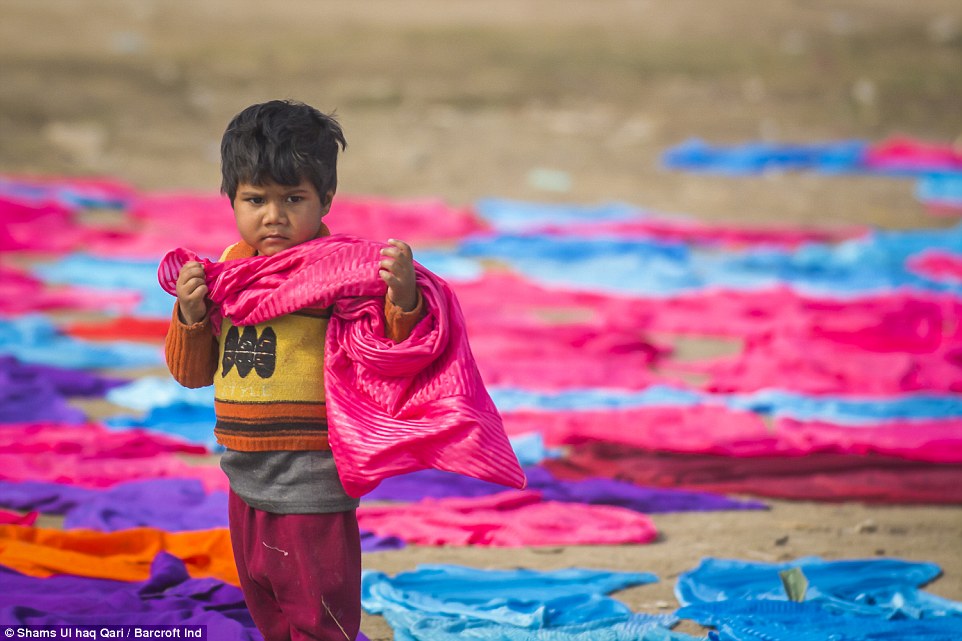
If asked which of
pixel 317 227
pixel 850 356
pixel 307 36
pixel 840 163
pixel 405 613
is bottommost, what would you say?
pixel 405 613

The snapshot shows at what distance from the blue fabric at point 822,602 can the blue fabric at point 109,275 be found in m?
4.52

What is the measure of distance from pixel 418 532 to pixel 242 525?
5.37ft

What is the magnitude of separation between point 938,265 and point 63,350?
5.88m

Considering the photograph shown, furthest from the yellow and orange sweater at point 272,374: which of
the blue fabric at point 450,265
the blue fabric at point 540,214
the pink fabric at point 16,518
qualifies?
the blue fabric at point 540,214

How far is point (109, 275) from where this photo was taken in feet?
26.7

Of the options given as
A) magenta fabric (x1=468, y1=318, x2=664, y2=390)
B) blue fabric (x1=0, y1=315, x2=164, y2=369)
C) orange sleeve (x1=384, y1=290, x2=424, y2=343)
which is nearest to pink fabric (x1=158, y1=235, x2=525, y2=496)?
orange sleeve (x1=384, y1=290, x2=424, y2=343)

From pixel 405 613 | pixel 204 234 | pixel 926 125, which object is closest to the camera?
pixel 405 613

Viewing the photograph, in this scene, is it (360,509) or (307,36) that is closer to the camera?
(360,509)

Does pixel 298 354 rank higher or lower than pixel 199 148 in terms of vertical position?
lower

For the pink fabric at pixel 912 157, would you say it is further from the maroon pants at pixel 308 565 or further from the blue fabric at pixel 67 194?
the maroon pants at pixel 308 565

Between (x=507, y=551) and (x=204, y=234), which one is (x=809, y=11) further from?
(x=507, y=551)

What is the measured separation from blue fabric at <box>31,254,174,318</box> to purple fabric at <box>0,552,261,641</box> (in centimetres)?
397

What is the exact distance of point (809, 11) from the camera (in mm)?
18906

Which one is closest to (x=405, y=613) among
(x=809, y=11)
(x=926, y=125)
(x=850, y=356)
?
(x=850, y=356)
